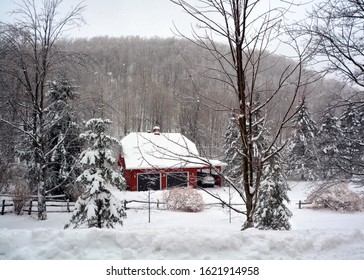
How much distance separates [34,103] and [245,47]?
7619mm

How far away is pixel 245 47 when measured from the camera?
3238 millimetres

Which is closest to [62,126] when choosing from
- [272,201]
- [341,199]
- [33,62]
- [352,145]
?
[33,62]

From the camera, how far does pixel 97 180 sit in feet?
25.6

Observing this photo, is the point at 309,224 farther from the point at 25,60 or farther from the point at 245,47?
the point at 25,60

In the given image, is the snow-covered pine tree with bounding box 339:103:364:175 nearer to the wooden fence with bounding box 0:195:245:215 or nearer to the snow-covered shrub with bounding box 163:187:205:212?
the wooden fence with bounding box 0:195:245:215

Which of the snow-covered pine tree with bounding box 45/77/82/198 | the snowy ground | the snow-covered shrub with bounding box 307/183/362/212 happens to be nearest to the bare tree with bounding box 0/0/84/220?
Result: the snow-covered pine tree with bounding box 45/77/82/198

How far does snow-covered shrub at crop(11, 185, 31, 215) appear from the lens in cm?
1203

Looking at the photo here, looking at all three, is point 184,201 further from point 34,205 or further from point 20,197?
point 20,197

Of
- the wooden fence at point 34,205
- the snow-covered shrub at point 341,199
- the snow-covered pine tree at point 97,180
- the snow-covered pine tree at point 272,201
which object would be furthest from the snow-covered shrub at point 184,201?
the snow-covered pine tree at point 97,180

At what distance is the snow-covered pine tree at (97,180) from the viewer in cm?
780

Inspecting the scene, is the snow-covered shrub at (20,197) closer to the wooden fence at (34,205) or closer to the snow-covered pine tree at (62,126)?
the wooden fence at (34,205)

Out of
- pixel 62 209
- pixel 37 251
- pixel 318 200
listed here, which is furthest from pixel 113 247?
pixel 318 200

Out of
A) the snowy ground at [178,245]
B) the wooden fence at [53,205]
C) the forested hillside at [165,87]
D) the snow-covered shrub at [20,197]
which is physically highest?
the forested hillside at [165,87]

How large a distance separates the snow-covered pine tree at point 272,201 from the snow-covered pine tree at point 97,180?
5396mm
